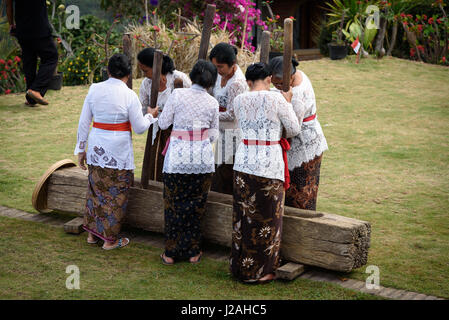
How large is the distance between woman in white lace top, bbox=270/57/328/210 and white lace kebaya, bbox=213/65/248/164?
0.39 m

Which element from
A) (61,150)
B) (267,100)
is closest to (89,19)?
(61,150)

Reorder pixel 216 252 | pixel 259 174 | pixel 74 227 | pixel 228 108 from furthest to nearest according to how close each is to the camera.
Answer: pixel 74 227, pixel 228 108, pixel 216 252, pixel 259 174

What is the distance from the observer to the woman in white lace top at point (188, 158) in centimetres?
466

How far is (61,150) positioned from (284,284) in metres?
4.34

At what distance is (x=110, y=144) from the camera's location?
4895 mm

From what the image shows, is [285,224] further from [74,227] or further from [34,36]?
[34,36]

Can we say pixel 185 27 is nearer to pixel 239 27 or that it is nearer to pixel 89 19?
pixel 239 27

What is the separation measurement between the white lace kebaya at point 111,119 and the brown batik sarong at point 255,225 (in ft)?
3.31

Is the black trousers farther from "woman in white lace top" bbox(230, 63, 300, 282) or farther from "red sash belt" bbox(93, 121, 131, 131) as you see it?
"woman in white lace top" bbox(230, 63, 300, 282)

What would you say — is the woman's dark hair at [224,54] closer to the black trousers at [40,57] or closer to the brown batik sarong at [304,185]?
the brown batik sarong at [304,185]

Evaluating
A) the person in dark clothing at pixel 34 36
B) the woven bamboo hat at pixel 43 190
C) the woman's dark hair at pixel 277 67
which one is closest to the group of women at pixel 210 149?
the woman's dark hair at pixel 277 67

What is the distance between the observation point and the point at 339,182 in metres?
6.86

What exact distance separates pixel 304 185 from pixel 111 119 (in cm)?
164

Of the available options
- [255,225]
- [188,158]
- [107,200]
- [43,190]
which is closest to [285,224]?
[255,225]
